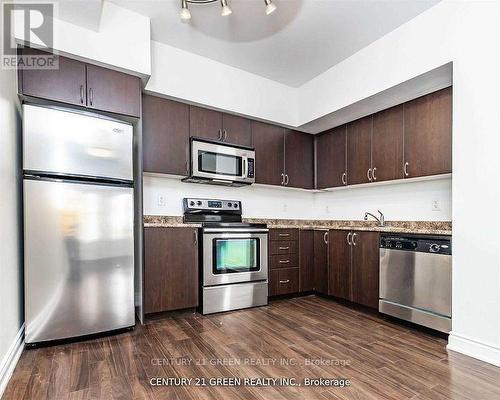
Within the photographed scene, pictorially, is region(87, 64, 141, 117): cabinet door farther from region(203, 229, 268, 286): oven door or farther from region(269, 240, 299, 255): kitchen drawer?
region(269, 240, 299, 255): kitchen drawer

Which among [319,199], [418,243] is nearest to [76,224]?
[418,243]

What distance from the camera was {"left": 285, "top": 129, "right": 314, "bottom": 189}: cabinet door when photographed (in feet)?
13.1

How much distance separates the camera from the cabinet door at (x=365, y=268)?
2.98m

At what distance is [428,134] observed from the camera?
2750mm

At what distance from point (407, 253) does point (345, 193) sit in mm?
1511

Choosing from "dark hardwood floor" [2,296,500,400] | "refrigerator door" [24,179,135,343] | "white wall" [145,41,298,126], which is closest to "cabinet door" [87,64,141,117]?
"white wall" [145,41,298,126]

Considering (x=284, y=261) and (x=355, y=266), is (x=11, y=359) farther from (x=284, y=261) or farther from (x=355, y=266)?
(x=355, y=266)

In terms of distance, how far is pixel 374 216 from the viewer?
11.7 feet

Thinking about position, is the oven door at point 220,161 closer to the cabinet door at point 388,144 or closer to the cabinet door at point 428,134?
the cabinet door at point 388,144

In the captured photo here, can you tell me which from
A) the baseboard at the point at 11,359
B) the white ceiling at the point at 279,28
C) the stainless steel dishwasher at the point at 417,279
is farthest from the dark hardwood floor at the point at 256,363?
the white ceiling at the point at 279,28

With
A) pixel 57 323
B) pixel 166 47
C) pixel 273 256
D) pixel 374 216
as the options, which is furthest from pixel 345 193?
pixel 57 323

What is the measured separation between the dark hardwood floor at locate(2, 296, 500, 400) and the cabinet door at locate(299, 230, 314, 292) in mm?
902

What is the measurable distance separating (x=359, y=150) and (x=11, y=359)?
364cm

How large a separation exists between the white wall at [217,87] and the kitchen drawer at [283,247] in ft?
5.10
